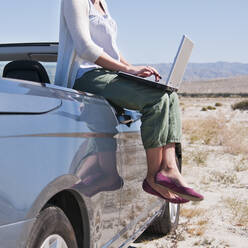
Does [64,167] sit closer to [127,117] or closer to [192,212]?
[127,117]

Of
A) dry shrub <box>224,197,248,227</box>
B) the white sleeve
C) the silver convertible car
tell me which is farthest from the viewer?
dry shrub <box>224,197,248,227</box>

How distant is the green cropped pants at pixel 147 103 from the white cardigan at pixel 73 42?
0.55ft

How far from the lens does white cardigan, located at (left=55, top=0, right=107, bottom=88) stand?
3.61 meters

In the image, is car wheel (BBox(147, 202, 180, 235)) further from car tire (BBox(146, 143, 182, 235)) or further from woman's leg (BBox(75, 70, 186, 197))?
woman's leg (BBox(75, 70, 186, 197))

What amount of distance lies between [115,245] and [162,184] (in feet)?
1.57

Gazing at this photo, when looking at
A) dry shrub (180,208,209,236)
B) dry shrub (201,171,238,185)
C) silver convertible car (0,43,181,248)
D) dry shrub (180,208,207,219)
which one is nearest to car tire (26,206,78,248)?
silver convertible car (0,43,181,248)

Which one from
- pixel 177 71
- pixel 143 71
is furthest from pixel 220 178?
pixel 143 71

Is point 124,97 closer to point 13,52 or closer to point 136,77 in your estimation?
point 136,77

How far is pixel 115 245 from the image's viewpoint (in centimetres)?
341

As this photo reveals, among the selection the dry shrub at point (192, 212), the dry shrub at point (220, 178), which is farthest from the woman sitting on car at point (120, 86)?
the dry shrub at point (220, 178)

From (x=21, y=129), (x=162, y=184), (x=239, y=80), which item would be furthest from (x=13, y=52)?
(x=239, y=80)

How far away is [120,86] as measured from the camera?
3549 millimetres

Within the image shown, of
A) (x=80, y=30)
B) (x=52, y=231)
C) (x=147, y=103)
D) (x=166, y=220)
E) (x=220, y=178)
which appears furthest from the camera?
(x=220, y=178)

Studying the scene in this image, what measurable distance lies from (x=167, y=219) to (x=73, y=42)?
2.38 m
